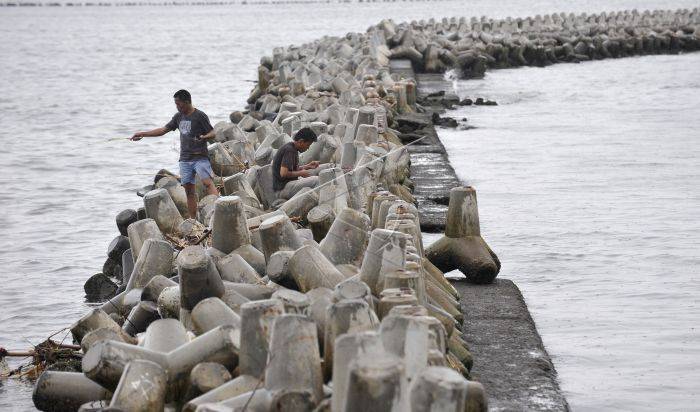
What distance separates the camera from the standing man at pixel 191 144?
962 cm

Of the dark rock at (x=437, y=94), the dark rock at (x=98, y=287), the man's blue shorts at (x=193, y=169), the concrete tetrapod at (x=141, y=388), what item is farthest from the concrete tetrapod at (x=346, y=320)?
the dark rock at (x=437, y=94)

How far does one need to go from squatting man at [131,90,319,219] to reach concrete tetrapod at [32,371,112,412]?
12.7 feet

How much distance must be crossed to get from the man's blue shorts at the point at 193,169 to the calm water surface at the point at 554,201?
1.38 metres

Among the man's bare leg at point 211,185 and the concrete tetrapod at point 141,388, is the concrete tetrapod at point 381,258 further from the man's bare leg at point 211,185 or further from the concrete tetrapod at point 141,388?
the man's bare leg at point 211,185

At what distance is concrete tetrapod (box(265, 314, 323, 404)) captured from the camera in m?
4.53

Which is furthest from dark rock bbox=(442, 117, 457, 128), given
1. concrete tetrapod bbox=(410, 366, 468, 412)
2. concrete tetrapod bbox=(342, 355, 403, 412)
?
concrete tetrapod bbox=(342, 355, 403, 412)

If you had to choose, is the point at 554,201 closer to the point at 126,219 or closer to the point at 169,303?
the point at 126,219

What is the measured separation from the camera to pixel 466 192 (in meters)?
8.45

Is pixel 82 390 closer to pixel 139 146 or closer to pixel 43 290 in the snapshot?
pixel 43 290

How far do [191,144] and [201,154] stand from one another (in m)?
0.12

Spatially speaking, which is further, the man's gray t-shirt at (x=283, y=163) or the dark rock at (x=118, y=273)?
the dark rock at (x=118, y=273)

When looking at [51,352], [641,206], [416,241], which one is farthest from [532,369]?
[641,206]

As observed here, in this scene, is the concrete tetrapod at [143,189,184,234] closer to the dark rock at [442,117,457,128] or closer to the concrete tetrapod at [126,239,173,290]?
the concrete tetrapod at [126,239,173,290]

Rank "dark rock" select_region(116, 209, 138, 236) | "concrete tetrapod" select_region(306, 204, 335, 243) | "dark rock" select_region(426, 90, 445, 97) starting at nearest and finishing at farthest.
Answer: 1. "concrete tetrapod" select_region(306, 204, 335, 243)
2. "dark rock" select_region(116, 209, 138, 236)
3. "dark rock" select_region(426, 90, 445, 97)
